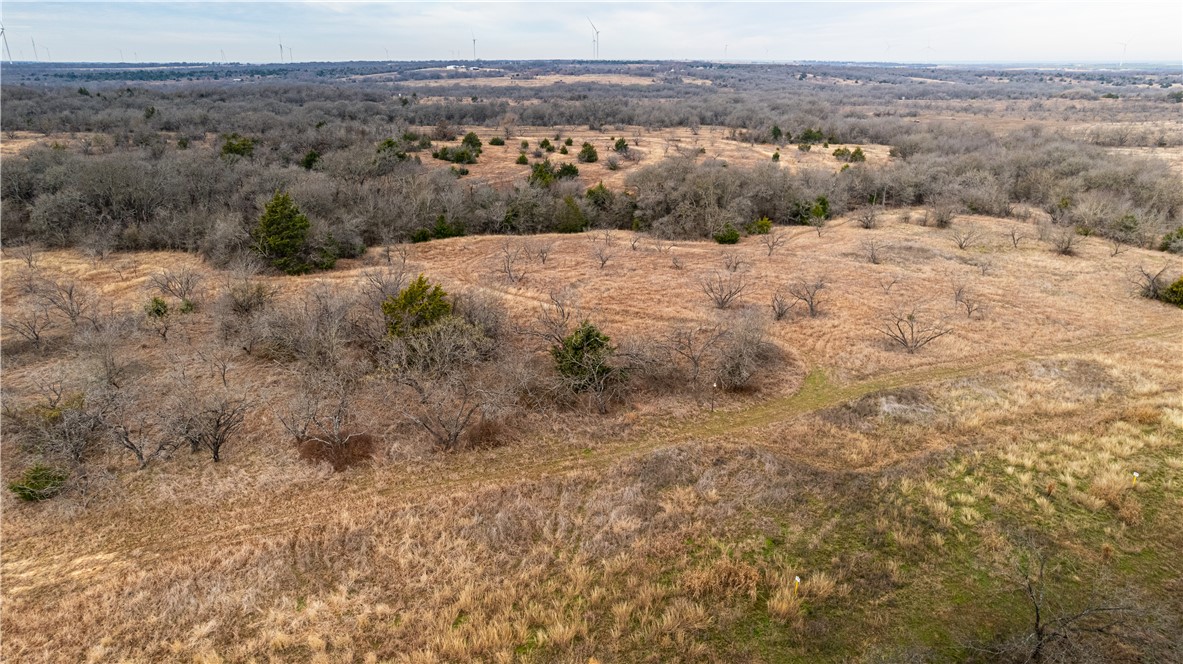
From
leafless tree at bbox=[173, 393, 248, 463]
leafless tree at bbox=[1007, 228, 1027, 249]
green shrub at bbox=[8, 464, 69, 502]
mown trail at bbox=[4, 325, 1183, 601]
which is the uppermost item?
leafless tree at bbox=[1007, 228, 1027, 249]

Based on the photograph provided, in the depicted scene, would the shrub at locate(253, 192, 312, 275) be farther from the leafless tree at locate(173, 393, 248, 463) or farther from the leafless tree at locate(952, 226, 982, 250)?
the leafless tree at locate(952, 226, 982, 250)

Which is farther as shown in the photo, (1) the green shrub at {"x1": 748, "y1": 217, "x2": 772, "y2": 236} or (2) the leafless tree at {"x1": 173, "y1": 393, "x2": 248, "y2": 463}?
(1) the green shrub at {"x1": 748, "y1": 217, "x2": 772, "y2": 236}

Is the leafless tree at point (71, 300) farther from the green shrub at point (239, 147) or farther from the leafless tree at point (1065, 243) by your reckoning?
the leafless tree at point (1065, 243)

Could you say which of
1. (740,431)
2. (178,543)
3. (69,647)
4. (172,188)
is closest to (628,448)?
(740,431)

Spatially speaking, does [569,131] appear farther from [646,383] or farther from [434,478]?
[434,478]

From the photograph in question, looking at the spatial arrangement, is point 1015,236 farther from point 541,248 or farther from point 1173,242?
point 541,248

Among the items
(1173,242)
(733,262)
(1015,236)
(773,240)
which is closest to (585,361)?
(733,262)

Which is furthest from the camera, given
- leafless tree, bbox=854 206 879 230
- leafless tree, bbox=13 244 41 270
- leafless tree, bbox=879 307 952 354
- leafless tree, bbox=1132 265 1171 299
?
leafless tree, bbox=854 206 879 230

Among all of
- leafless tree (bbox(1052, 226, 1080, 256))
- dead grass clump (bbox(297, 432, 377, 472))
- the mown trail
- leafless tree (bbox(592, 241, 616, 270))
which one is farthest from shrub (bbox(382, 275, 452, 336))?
leafless tree (bbox(1052, 226, 1080, 256))
